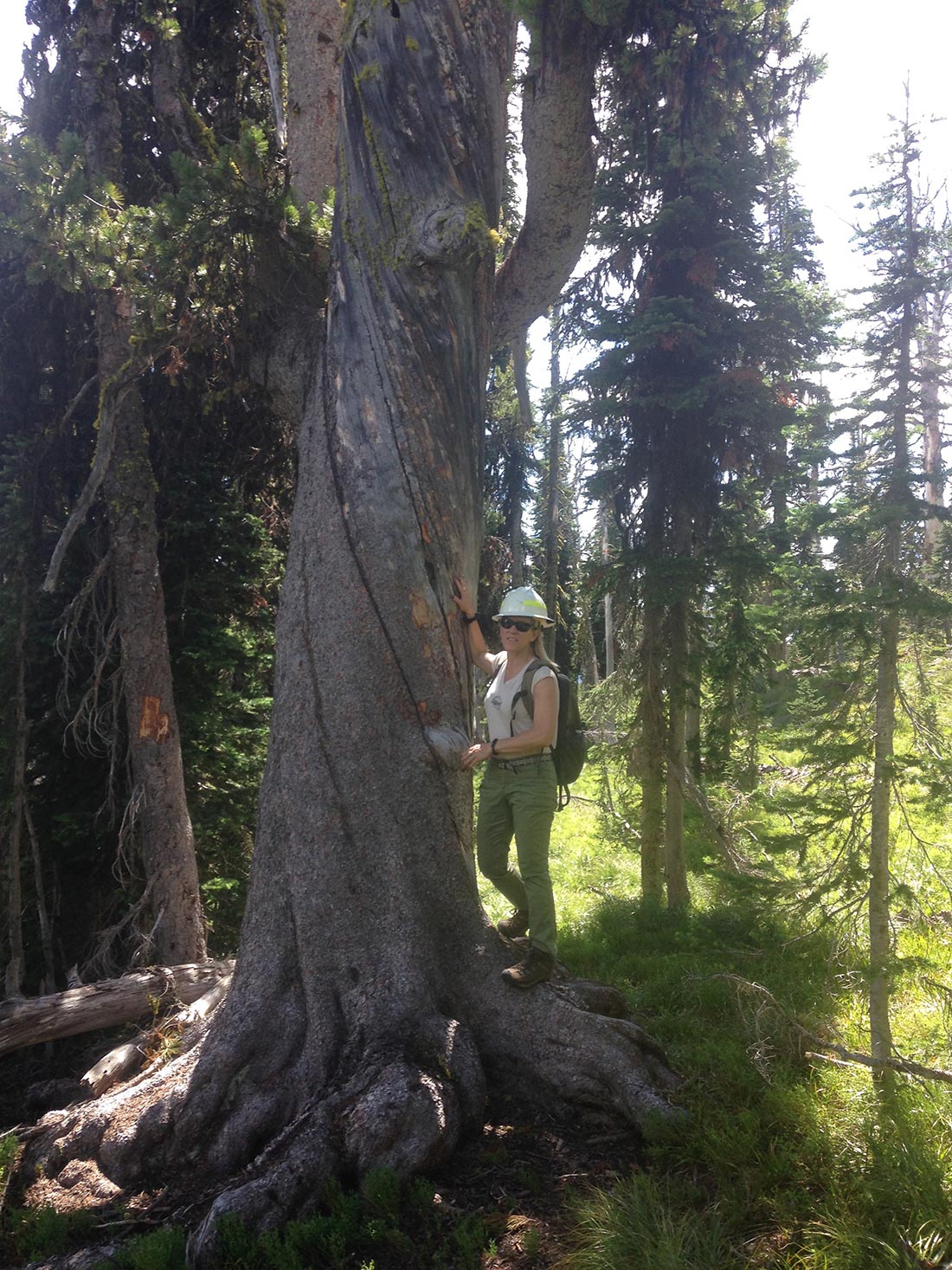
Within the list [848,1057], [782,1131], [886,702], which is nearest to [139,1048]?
[782,1131]

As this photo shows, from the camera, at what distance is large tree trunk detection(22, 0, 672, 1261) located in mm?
4336

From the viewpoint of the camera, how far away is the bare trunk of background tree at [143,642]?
23.4 ft

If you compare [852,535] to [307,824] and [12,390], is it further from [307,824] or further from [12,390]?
[12,390]

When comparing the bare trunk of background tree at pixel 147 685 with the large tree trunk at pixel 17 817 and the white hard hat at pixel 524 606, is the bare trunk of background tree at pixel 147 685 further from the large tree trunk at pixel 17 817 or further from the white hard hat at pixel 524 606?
the white hard hat at pixel 524 606

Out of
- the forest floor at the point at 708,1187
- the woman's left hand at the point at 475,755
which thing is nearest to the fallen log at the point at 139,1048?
the forest floor at the point at 708,1187

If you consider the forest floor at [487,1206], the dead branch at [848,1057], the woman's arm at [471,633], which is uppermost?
the woman's arm at [471,633]

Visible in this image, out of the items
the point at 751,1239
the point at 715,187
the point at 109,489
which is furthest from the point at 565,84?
the point at 751,1239

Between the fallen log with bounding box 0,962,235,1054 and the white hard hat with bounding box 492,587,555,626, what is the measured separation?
12.2 feet

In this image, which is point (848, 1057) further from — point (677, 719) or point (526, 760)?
point (677, 719)

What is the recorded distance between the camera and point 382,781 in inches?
187

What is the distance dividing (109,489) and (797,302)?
6657mm

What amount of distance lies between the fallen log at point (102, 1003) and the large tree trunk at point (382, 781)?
4.14 feet

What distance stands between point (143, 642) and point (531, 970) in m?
4.34

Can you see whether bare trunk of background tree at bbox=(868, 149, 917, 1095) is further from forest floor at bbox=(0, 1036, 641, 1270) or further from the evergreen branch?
the evergreen branch
